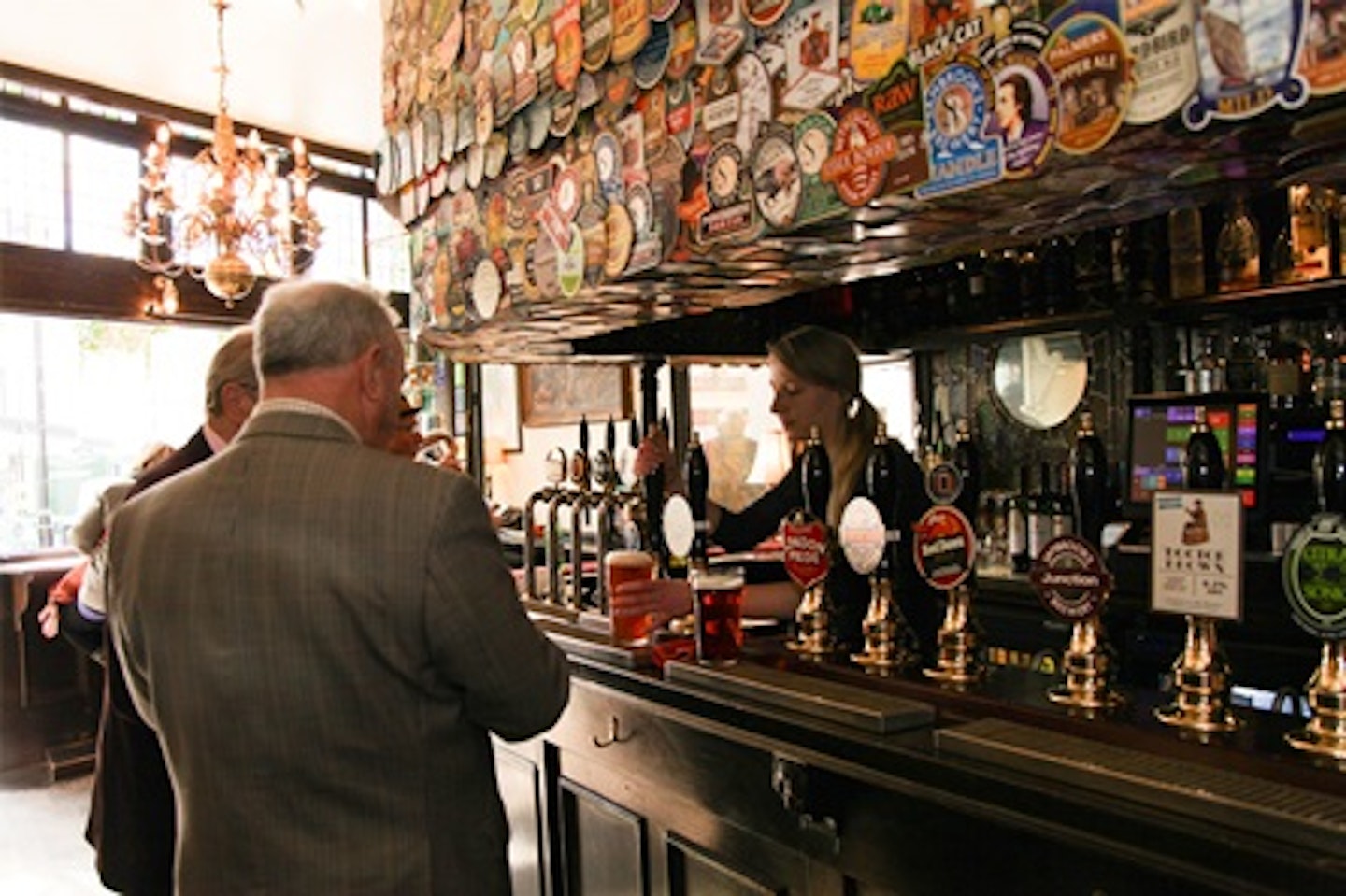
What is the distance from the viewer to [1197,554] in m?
1.30

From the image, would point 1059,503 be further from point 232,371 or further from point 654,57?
point 232,371

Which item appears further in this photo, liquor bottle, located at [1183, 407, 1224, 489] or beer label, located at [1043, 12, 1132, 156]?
liquor bottle, located at [1183, 407, 1224, 489]

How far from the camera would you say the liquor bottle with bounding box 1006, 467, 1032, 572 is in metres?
3.79

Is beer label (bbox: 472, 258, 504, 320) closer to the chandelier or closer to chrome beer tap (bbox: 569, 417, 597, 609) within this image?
chrome beer tap (bbox: 569, 417, 597, 609)

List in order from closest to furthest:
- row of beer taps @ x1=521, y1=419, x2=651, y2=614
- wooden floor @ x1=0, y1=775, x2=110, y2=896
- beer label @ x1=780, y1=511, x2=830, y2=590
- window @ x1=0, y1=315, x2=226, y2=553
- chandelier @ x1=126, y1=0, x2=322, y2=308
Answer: beer label @ x1=780, y1=511, x2=830, y2=590
row of beer taps @ x1=521, y1=419, x2=651, y2=614
wooden floor @ x1=0, y1=775, x2=110, y2=896
chandelier @ x1=126, y1=0, x2=322, y2=308
window @ x1=0, y1=315, x2=226, y2=553

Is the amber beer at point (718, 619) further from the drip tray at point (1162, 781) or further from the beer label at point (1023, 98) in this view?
the beer label at point (1023, 98)

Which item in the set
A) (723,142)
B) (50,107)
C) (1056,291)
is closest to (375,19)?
(50,107)

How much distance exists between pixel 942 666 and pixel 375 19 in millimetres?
4550

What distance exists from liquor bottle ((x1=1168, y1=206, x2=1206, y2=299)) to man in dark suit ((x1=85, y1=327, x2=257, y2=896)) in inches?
115

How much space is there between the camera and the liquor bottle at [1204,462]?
1.37 meters

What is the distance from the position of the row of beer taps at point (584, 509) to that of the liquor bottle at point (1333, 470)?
1479mm

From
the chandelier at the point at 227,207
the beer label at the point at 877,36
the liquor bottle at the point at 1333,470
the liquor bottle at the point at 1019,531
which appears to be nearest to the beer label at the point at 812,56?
the beer label at the point at 877,36

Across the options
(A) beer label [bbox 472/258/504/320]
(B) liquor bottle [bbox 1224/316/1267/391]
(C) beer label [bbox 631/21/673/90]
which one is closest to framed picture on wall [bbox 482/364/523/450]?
(A) beer label [bbox 472/258/504/320]

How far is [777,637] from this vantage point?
7.16 feet
